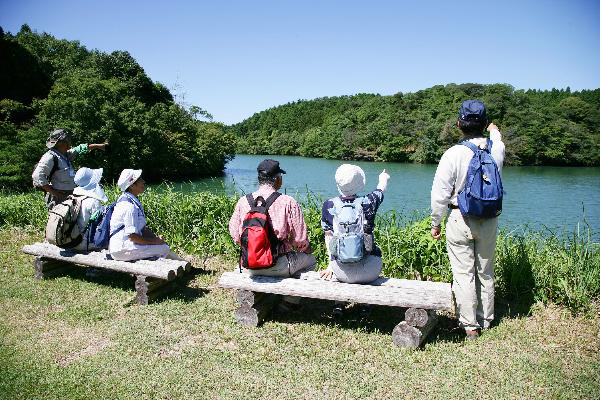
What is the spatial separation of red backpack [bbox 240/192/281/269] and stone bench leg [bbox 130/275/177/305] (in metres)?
1.30

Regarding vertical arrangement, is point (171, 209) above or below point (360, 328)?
above

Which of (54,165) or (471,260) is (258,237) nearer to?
(471,260)

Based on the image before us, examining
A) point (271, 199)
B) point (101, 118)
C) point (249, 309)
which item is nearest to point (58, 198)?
point (249, 309)

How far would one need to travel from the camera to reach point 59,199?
5.71 meters

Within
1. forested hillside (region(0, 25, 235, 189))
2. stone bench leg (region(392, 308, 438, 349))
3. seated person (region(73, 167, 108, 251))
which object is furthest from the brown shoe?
forested hillside (region(0, 25, 235, 189))

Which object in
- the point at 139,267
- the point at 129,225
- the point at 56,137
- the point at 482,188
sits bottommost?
the point at 139,267

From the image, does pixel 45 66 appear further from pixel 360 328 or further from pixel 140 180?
pixel 360 328

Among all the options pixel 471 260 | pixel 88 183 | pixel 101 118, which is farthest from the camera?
pixel 101 118

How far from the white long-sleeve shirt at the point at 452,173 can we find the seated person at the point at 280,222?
46.3 inches

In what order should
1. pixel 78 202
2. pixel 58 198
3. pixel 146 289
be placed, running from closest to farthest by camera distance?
pixel 146 289
pixel 78 202
pixel 58 198

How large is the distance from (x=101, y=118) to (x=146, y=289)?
2478 cm

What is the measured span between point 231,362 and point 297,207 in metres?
1.40

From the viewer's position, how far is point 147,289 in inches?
171

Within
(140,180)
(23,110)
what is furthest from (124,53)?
(140,180)
